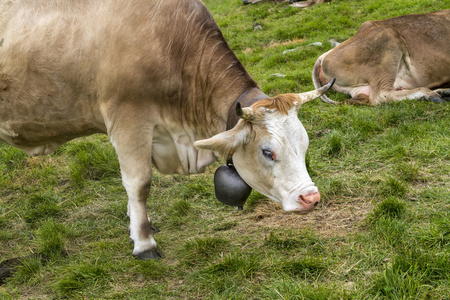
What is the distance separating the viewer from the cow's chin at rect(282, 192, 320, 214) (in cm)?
355

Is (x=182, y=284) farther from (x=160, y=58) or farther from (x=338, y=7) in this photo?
(x=338, y=7)

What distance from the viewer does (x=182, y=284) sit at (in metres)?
3.80

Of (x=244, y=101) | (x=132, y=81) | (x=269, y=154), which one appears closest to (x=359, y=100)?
(x=244, y=101)

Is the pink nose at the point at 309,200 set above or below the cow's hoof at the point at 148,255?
above

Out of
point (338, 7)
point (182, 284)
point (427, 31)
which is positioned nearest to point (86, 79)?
point (182, 284)

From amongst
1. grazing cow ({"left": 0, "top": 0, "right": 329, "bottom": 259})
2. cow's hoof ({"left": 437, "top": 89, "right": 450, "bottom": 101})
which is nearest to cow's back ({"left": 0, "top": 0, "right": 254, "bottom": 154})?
grazing cow ({"left": 0, "top": 0, "right": 329, "bottom": 259})

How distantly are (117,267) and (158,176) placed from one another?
2158 mm

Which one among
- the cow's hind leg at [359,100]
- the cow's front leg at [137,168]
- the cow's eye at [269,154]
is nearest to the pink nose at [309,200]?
the cow's eye at [269,154]

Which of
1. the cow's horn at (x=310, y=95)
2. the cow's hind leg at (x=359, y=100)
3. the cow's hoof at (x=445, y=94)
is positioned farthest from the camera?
the cow's hind leg at (x=359, y=100)

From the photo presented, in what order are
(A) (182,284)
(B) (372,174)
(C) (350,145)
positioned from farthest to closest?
(C) (350,145)
(B) (372,174)
(A) (182,284)

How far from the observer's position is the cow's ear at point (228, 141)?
369cm

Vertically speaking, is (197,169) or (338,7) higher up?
(197,169)

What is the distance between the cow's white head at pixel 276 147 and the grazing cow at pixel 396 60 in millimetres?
3968

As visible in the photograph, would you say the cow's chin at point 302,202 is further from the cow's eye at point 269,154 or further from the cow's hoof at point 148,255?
the cow's hoof at point 148,255
